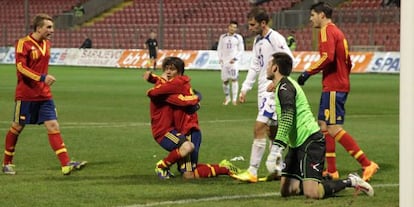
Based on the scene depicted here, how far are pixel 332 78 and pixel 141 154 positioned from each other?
137 inches

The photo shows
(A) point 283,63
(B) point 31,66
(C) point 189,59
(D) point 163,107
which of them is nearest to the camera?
(A) point 283,63

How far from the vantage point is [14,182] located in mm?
10836

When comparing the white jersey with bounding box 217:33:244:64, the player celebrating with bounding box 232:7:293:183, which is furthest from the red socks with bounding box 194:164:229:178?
the white jersey with bounding box 217:33:244:64

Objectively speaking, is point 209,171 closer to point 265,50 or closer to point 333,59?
point 265,50

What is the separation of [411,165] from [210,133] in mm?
11480

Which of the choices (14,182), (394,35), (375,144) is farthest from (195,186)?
(394,35)

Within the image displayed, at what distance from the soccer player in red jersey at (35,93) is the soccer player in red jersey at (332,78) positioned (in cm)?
296

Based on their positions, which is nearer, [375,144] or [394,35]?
[375,144]

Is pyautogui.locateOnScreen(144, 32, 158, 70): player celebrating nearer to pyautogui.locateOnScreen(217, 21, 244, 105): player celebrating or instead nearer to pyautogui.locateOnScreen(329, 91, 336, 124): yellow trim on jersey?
pyautogui.locateOnScreen(217, 21, 244, 105): player celebrating

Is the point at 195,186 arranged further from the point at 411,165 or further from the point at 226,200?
the point at 411,165

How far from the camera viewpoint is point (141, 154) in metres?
13.7

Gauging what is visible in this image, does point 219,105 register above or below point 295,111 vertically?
below

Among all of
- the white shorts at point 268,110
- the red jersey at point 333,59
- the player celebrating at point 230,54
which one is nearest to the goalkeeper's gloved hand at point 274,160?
the white shorts at point 268,110

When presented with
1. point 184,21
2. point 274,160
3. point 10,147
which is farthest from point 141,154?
point 184,21
